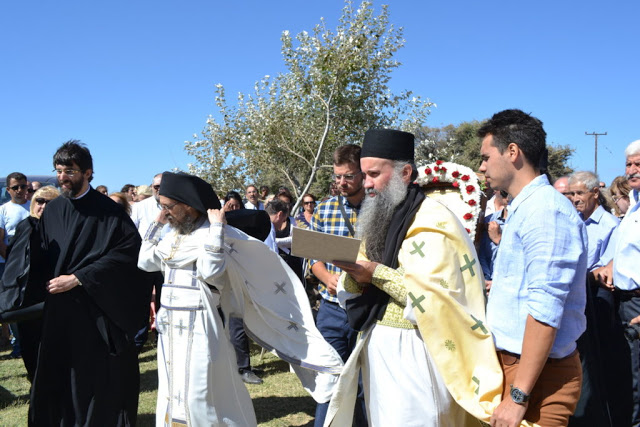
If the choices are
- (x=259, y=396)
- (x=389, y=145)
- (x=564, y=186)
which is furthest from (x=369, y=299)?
(x=259, y=396)

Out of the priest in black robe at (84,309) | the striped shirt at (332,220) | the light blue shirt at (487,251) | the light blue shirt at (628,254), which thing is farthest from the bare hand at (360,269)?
the priest in black robe at (84,309)

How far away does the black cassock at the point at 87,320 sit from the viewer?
4.64 metres

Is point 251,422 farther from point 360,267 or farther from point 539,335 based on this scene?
point 539,335

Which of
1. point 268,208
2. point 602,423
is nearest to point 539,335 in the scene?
point 602,423

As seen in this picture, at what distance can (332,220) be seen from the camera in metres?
4.66

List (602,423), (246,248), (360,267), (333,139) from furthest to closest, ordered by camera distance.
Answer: (333,139), (246,248), (602,423), (360,267)

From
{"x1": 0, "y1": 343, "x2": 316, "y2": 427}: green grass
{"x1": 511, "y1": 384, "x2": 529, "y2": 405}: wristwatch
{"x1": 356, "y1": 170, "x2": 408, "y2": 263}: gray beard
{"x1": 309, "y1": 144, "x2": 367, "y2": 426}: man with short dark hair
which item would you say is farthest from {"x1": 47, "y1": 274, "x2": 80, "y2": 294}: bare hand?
{"x1": 511, "y1": 384, "x2": 529, "y2": 405}: wristwatch

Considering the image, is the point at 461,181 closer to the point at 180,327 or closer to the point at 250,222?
the point at 250,222

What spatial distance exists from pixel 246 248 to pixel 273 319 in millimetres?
605

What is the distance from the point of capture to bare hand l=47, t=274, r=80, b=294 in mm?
4531

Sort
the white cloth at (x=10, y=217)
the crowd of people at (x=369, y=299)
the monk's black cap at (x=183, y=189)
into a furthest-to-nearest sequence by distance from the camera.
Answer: the white cloth at (x=10, y=217), the monk's black cap at (x=183, y=189), the crowd of people at (x=369, y=299)

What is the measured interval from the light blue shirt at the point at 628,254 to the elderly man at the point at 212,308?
2158mm

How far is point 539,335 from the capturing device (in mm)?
2242

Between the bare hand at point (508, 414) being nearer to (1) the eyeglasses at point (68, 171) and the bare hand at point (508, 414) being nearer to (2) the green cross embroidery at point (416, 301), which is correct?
(2) the green cross embroidery at point (416, 301)
